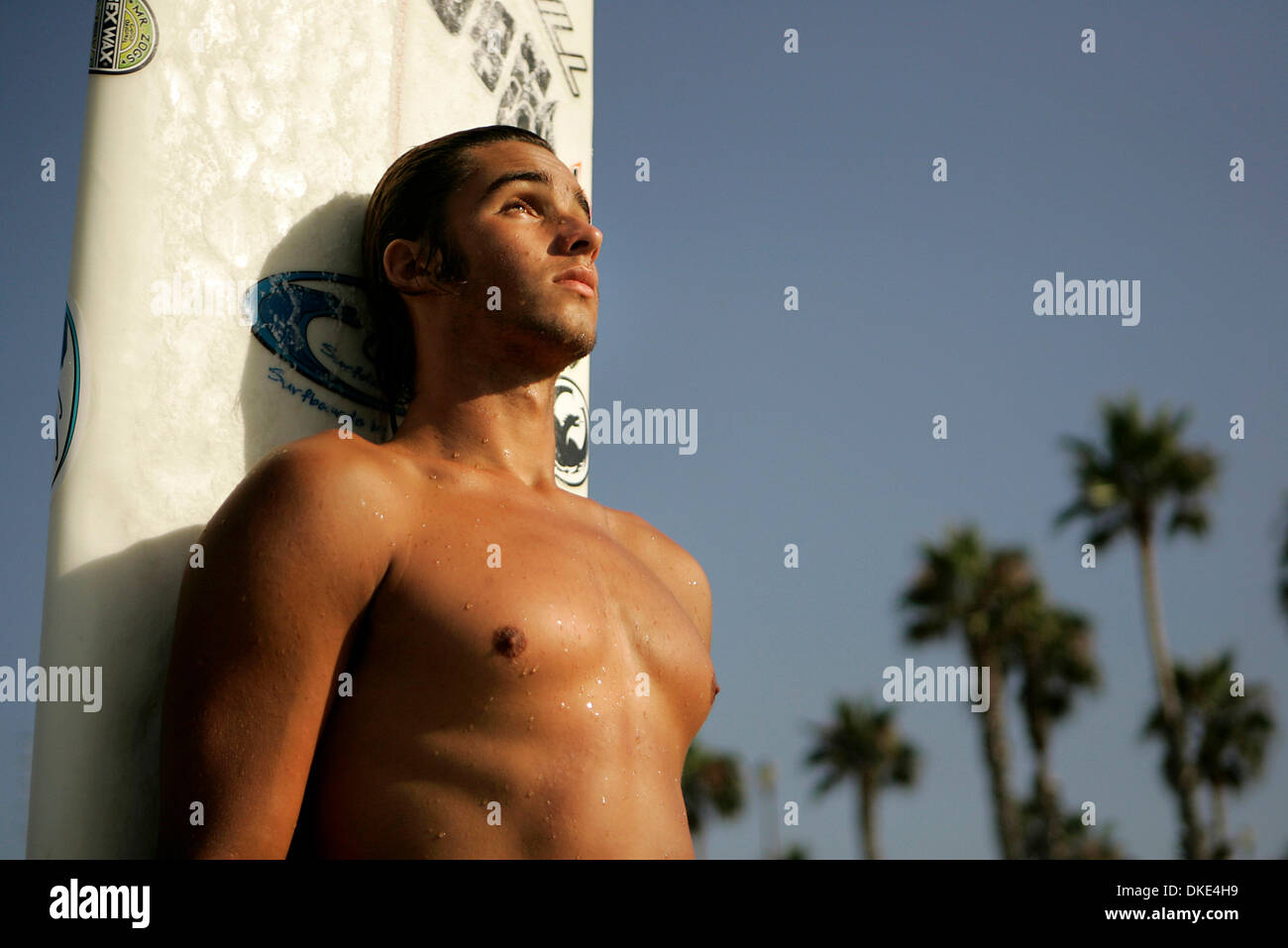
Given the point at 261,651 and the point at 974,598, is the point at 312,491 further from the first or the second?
the point at 974,598

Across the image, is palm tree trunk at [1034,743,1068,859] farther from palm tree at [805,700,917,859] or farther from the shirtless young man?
the shirtless young man

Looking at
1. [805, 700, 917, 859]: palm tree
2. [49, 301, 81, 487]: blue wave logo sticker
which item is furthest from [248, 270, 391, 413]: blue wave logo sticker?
[805, 700, 917, 859]: palm tree

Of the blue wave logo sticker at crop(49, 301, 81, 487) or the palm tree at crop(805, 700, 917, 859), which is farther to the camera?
the palm tree at crop(805, 700, 917, 859)

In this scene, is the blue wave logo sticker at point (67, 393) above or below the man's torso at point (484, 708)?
above

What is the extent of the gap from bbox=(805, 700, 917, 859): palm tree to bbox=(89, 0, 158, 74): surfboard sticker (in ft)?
87.1

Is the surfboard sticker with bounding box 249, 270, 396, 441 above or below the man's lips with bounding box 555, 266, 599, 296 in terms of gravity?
below

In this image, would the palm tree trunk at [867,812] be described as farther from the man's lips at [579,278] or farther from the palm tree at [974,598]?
the man's lips at [579,278]

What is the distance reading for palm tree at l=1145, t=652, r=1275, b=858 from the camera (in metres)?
21.0

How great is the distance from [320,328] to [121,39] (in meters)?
0.73

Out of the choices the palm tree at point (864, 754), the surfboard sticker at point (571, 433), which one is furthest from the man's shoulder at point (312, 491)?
the palm tree at point (864, 754)

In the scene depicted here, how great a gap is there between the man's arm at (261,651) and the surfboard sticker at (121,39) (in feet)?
3.30

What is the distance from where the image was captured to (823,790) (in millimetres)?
28469

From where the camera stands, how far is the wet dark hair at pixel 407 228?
9.28 ft
